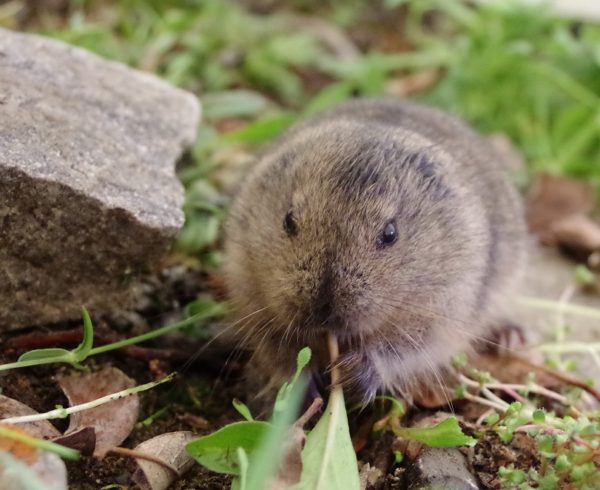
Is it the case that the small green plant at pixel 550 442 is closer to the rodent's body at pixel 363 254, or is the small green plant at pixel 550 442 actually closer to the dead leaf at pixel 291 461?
the rodent's body at pixel 363 254

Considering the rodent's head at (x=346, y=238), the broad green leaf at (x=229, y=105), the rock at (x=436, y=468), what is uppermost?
the broad green leaf at (x=229, y=105)

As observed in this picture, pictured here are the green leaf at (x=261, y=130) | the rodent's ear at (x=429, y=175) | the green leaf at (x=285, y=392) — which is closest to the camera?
the green leaf at (x=285, y=392)

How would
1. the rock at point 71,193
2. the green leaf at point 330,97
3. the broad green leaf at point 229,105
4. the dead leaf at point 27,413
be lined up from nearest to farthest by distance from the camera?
the dead leaf at point 27,413
the rock at point 71,193
the broad green leaf at point 229,105
the green leaf at point 330,97

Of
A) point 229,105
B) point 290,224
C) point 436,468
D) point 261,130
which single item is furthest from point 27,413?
point 229,105

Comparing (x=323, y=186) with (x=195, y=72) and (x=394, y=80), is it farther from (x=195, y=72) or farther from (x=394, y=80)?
(x=394, y=80)

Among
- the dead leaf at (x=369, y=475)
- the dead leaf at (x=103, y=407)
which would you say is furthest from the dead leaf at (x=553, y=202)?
the dead leaf at (x=103, y=407)

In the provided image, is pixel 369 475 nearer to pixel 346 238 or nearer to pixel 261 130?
pixel 346 238

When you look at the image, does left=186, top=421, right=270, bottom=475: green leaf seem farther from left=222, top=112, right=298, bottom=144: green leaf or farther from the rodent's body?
left=222, top=112, right=298, bottom=144: green leaf

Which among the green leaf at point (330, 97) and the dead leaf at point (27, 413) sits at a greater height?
the green leaf at point (330, 97)
